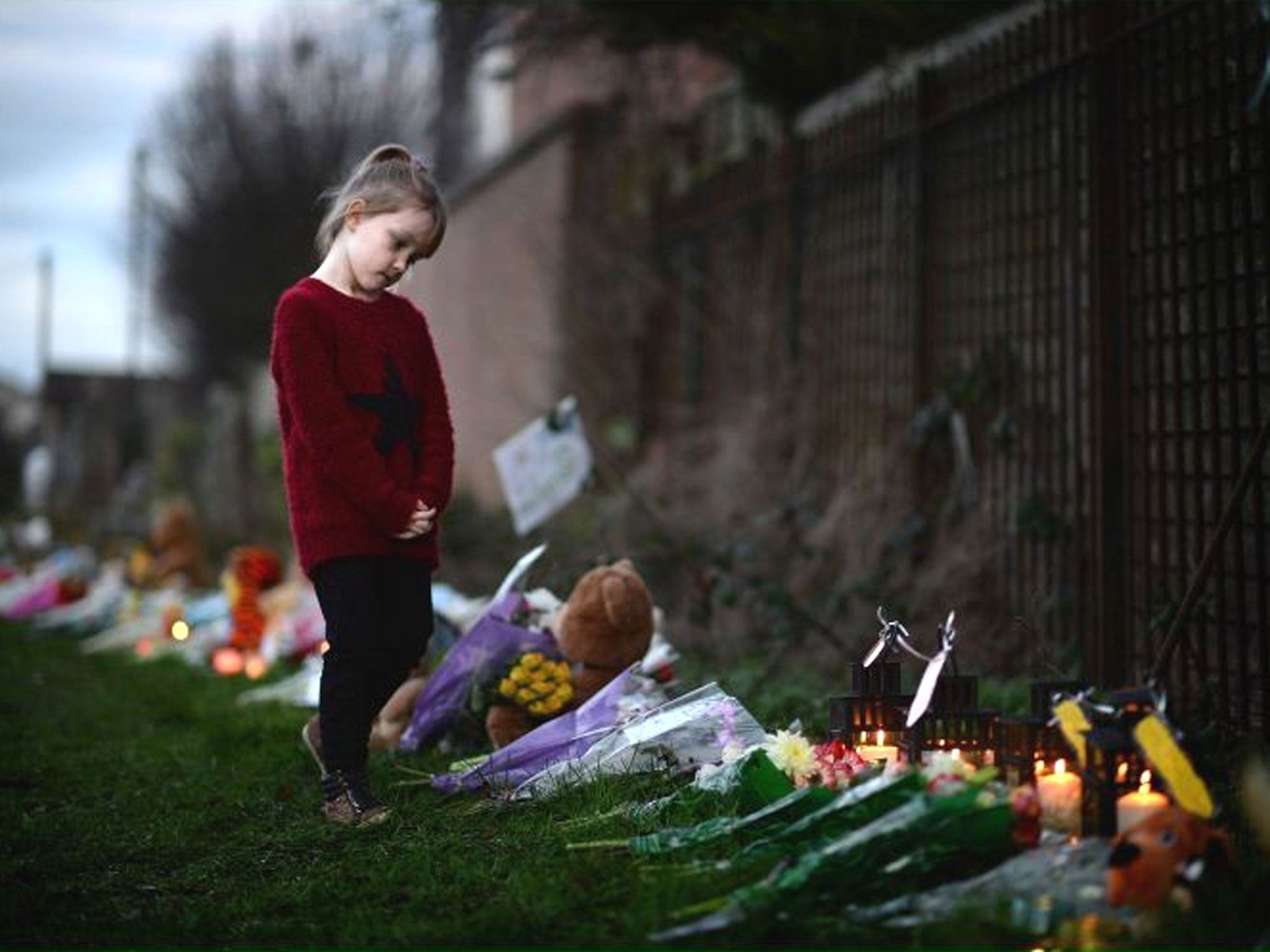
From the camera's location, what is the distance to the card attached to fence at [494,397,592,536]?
6.86m

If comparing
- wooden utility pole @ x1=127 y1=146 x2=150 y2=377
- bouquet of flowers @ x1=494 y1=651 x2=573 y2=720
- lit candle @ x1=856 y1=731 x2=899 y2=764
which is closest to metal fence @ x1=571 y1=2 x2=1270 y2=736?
lit candle @ x1=856 y1=731 x2=899 y2=764

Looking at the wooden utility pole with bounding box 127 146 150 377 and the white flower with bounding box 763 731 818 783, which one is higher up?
the wooden utility pole with bounding box 127 146 150 377

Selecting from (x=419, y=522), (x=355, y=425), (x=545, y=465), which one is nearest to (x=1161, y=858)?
(x=419, y=522)

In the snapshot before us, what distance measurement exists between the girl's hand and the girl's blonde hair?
2.29 ft

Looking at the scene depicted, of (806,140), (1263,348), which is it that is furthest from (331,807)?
(806,140)

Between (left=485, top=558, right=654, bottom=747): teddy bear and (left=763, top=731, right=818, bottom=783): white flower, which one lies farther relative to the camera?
(left=485, top=558, right=654, bottom=747): teddy bear

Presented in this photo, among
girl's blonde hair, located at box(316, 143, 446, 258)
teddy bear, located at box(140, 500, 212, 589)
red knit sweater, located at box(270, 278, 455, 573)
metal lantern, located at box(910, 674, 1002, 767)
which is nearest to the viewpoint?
metal lantern, located at box(910, 674, 1002, 767)

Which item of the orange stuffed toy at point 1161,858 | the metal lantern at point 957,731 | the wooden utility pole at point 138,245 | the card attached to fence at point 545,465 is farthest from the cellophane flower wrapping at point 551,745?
the wooden utility pole at point 138,245

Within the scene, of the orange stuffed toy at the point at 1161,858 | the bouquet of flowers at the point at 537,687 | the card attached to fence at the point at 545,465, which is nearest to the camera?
the orange stuffed toy at the point at 1161,858

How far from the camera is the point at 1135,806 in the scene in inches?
129

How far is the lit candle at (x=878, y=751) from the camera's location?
3926 mm

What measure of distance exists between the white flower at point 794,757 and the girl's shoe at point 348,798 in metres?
1.11

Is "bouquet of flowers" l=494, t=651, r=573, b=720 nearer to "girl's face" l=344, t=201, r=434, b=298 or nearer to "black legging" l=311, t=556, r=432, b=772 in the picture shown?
"black legging" l=311, t=556, r=432, b=772

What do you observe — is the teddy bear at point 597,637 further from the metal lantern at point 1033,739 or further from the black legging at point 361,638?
the metal lantern at point 1033,739
